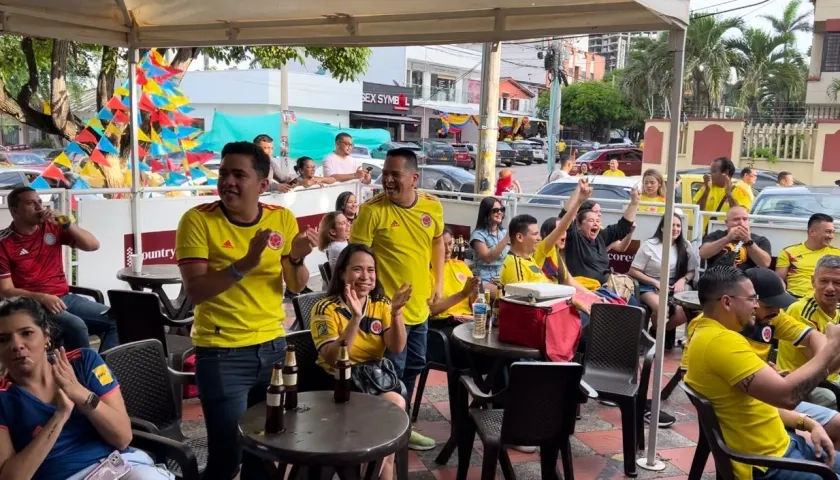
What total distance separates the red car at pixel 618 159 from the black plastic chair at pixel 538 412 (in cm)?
2477

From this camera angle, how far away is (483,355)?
4332 millimetres

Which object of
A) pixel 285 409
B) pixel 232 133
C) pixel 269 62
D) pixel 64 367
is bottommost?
pixel 285 409

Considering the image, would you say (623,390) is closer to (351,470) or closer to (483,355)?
(483,355)

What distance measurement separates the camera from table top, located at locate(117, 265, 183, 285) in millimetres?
5453

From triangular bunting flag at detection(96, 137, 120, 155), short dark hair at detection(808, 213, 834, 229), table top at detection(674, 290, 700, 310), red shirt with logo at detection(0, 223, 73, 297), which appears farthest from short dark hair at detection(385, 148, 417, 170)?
triangular bunting flag at detection(96, 137, 120, 155)

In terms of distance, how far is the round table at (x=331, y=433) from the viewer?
243 cm

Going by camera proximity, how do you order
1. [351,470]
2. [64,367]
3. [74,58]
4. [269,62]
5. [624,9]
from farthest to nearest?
1. [74,58]
2. [269,62]
3. [624,9]
4. [351,470]
5. [64,367]

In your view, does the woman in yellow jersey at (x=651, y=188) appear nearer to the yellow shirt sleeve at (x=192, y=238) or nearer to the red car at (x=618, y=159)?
the yellow shirt sleeve at (x=192, y=238)

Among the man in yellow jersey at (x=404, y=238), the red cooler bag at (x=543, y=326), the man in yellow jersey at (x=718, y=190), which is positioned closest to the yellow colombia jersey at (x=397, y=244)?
the man in yellow jersey at (x=404, y=238)

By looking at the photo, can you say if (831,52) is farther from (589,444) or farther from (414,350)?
(414,350)

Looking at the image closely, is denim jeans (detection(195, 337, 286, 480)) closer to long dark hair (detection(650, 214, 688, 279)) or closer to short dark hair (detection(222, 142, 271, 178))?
short dark hair (detection(222, 142, 271, 178))

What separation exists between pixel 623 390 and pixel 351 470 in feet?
6.93

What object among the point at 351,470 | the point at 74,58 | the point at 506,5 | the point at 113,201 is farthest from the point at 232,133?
the point at 351,470

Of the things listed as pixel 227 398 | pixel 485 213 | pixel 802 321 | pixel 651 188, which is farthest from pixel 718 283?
pixel 651 188
